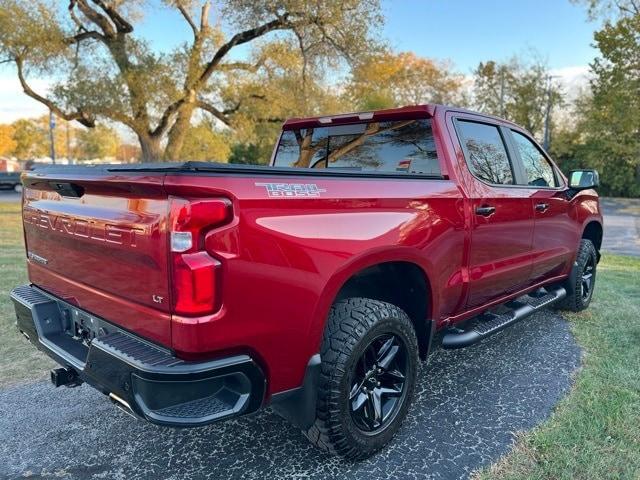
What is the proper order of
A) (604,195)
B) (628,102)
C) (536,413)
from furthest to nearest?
(604,195), (628,102), (536,413)

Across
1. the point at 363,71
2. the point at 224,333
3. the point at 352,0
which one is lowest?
the point at 224,333

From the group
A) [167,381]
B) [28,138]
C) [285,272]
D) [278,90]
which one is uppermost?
[28,138]

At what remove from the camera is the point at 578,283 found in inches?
196

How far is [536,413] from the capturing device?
9.97ft

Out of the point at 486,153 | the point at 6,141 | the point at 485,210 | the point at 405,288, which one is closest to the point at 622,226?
the point at 486,153

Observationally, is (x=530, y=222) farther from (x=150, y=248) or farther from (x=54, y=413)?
(x=54, y=413)

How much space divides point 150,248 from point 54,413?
1899 millimetres

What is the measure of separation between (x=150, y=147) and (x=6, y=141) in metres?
65.2

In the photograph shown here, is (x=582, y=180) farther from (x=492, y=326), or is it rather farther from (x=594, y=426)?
(x=594, y=426)

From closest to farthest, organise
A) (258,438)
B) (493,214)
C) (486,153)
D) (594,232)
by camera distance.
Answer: (258,438), (493,214), (486,153), (594,232)

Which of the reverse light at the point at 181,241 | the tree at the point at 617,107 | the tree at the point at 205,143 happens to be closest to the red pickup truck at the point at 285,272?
the reverse light at the point at 181,241

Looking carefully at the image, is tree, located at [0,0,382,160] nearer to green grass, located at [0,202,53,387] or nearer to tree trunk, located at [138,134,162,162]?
tree trunk, located at [138,134,162,162]

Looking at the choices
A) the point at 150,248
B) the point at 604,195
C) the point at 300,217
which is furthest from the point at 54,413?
the point at 604,195

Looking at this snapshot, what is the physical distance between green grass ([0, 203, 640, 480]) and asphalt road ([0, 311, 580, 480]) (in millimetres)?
123
